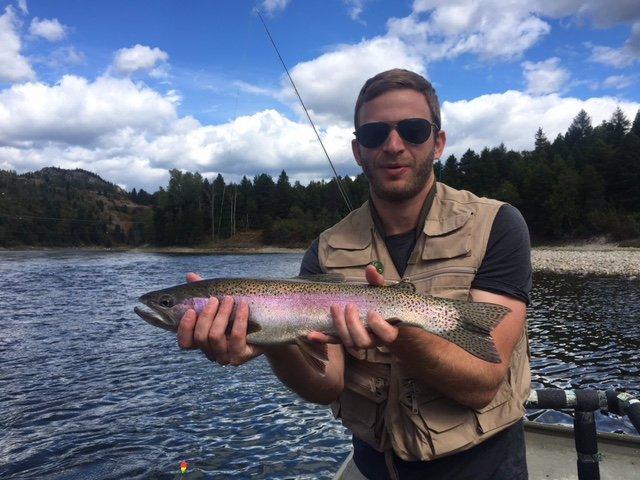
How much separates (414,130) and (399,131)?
0.11 meters

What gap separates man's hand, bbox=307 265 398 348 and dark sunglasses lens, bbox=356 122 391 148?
33.5 inches

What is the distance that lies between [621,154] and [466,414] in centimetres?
8709

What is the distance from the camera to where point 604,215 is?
2709 inches

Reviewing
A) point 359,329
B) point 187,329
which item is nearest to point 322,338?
point 359,329

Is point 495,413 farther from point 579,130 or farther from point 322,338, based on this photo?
point 579,130

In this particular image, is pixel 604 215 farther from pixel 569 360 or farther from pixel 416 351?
pixel 416 351

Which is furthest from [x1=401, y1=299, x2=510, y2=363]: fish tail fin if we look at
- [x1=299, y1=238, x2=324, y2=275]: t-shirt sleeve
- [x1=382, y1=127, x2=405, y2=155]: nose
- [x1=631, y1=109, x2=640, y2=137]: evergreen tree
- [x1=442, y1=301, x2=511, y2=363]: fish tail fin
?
[x1=631, y1=109, x2=640, y2=137]: evergreen tree

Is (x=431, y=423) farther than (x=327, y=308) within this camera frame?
No

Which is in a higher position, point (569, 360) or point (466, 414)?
point (466, 414)

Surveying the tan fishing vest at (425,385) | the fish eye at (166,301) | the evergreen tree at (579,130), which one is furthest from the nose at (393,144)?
the evergreen tree at (579,130)

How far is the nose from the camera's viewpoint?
3.14 m

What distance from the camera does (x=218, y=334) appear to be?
313cm

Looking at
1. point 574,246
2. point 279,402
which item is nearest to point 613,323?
point 279,402

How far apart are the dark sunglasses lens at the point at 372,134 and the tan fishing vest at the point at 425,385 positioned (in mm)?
469
